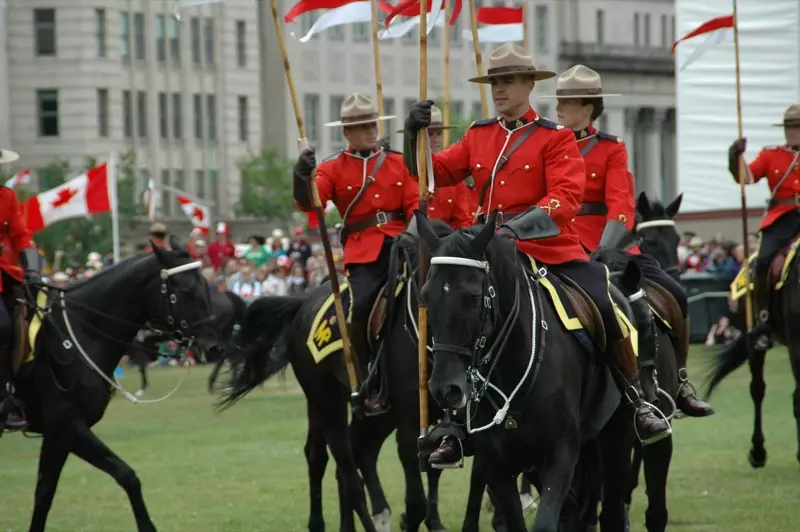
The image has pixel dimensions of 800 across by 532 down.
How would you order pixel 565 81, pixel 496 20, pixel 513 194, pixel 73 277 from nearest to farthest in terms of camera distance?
pixel 513 194, pixel 565 81, pixel 496 20, pixel 73 277

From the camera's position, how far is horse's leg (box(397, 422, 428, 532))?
1245 cm

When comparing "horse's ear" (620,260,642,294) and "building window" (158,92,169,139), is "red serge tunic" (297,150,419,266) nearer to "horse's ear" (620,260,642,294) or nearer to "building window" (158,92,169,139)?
"horse's ear" (620,260,642,294)

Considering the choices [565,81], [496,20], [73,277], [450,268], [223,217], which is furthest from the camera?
[223,217]

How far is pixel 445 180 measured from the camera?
11.0m

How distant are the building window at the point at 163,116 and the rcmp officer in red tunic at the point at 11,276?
2272 inches

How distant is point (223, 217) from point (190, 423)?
49316mm

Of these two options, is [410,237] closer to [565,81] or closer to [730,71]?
Result: [565,81]

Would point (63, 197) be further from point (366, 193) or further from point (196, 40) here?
point (196, 40)

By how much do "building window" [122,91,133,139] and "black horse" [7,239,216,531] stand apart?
56.3m

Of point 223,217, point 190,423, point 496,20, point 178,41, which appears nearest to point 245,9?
point 178,41

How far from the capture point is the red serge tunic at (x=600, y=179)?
12555 mm

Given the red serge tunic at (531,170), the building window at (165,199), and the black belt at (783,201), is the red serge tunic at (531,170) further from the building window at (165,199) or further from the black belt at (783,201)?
the building window at (165,199)

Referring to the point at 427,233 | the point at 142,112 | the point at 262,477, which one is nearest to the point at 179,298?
the point at 262,477

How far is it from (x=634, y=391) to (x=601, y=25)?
91797mm
